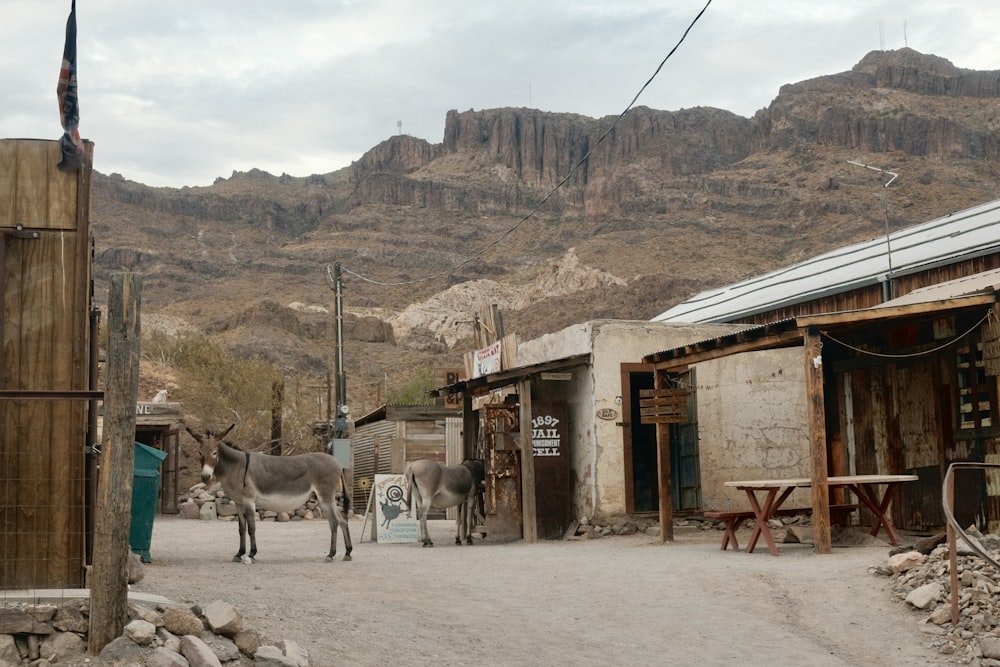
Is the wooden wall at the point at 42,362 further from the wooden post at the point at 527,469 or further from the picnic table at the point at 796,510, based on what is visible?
the wooden post at the point at 527,469

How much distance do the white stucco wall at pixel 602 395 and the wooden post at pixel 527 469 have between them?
3.03ft

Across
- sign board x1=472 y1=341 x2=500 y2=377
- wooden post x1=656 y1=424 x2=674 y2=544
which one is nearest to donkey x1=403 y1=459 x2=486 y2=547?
sign board x1=472 y1=341 x2=500 y2=377

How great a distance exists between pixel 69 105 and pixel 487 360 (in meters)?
12.8

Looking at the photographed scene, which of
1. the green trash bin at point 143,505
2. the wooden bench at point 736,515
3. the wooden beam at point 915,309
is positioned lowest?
the wooden bench at point 736,515

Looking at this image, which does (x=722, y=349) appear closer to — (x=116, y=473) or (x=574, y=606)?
(x=574, y=606)

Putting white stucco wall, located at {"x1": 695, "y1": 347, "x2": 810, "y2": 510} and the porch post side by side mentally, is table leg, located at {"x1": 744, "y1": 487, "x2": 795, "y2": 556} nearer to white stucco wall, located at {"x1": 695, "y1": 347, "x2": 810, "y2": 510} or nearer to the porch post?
the porch post

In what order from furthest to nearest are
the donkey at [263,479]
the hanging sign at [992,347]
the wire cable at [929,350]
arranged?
the donkey at [263,479] → the wire cable at [929,350] → the hanging sign at [992,347]

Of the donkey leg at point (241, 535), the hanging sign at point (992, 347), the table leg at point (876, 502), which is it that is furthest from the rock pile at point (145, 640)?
the hanging sign at point (992, 347)

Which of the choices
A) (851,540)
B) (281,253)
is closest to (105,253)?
(281,253)

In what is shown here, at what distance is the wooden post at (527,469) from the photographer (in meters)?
17.4

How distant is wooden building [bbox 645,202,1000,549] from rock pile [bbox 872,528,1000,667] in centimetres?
250

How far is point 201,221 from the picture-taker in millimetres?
114375

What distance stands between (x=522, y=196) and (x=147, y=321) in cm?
6019

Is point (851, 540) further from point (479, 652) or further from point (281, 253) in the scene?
point (281, 253)
